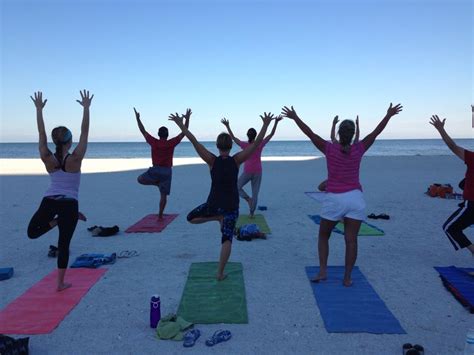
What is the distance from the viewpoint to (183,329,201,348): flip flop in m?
3.65

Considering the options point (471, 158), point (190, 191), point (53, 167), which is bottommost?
point (190, 191)

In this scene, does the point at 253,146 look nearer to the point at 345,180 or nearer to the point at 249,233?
the point at 345,180

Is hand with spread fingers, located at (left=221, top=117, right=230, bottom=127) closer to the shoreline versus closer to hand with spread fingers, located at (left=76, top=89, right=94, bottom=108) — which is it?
hand with spread fingers, located at (left=76, top=89, right=94, bottom=108)

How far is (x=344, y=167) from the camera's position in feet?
15.8

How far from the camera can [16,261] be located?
623cm

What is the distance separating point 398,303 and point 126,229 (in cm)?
559

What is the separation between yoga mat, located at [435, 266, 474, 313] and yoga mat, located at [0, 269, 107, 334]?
435cm

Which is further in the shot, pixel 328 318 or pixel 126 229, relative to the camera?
pixel 126 229

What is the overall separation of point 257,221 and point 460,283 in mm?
4595

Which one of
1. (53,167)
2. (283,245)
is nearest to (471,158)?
(283,245)

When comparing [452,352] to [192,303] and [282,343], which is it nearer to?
[282,343]

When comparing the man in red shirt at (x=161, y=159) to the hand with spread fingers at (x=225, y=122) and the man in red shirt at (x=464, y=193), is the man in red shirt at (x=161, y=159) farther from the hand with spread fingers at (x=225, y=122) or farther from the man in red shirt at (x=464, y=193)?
the man in red shirt at (x=464, y=193)

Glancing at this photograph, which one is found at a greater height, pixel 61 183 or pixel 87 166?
pixel 61 183

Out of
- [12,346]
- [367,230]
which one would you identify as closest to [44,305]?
[12,346]
